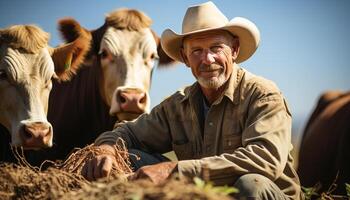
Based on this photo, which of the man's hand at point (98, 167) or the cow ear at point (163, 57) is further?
the cow ear at point (163, 57)

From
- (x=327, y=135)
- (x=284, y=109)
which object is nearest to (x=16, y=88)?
(x=284, y=109)

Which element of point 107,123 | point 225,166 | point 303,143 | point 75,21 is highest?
point 75,21

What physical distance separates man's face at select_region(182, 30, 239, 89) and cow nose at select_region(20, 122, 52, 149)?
2164mm

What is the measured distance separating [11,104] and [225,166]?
3389mm

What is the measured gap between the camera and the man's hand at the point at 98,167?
12.9ft

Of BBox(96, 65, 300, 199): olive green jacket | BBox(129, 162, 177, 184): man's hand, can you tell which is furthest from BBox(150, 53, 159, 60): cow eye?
BBox(129, 162, 177, 184): man's hand

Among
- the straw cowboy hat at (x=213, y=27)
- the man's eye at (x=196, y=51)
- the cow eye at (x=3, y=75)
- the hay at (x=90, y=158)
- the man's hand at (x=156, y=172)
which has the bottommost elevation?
the hay at (x=90, y=158)

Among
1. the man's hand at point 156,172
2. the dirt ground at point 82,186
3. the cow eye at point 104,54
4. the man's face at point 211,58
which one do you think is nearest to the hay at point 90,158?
the dirt ground at point 82,186

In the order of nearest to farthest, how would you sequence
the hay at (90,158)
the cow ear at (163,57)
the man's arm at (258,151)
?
the man's arm at (258,151) → the hay at (90,158) → the cow ear at (163,57)

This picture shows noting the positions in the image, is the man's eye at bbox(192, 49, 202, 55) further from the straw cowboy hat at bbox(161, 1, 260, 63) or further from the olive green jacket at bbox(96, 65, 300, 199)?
the olive green jacket at bbox(96, 65, 300, 199)

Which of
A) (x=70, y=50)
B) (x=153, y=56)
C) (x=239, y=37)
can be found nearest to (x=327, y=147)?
(x=153, y=56)

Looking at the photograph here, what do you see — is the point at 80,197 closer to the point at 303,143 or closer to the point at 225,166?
the point at 225,166

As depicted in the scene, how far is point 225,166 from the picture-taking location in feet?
12.4

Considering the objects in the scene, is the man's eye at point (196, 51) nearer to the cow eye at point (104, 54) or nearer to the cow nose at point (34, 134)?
the cow nose at point (34, 134)
